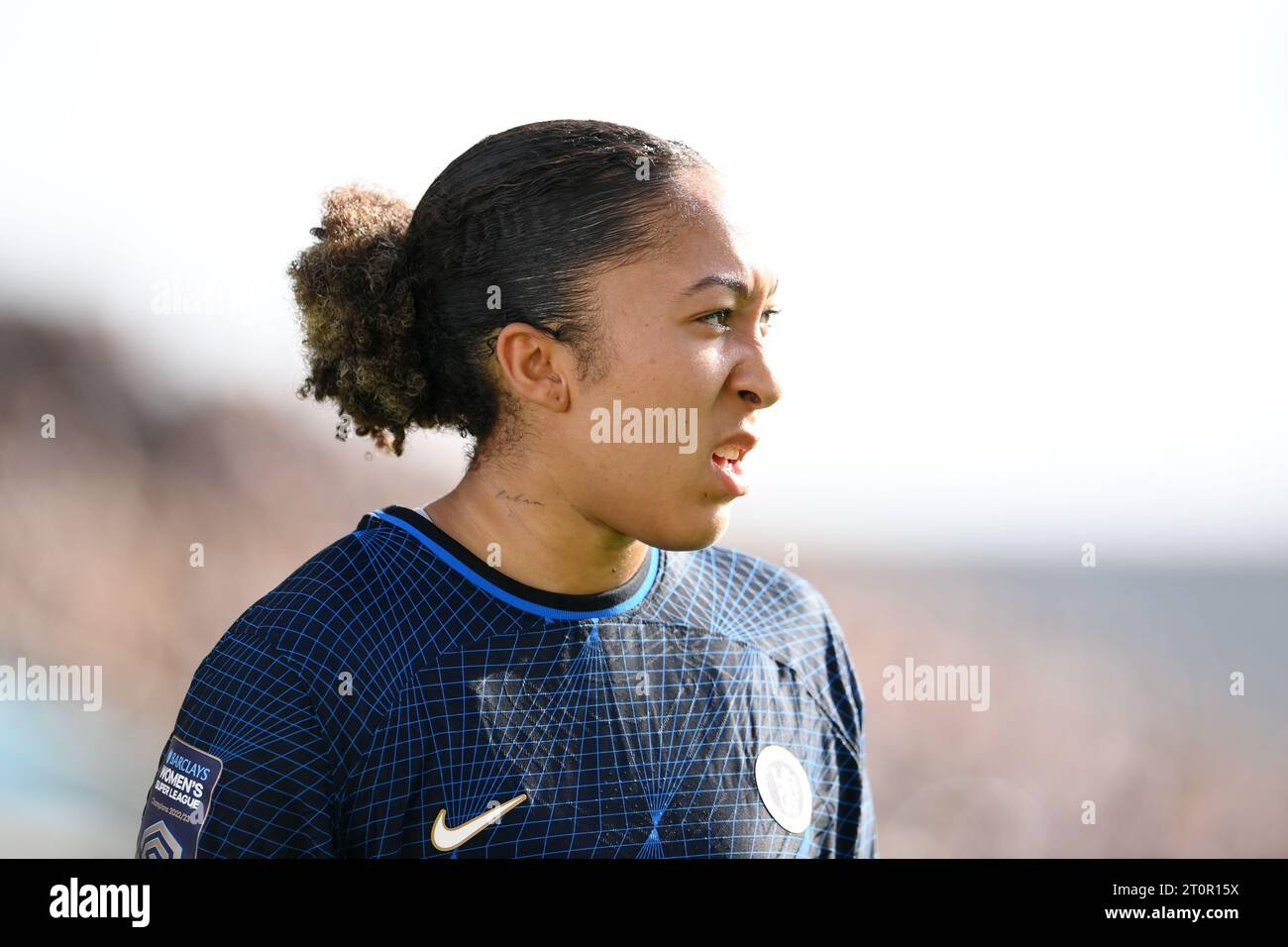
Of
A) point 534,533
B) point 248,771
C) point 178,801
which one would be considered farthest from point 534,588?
point 178,801

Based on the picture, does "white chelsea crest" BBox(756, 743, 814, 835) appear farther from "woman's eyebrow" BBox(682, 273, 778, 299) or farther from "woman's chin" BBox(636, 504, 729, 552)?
"woman's eyebrow" BBox(682, 273, 778, 299)

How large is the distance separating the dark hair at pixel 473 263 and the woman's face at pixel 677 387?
6cm

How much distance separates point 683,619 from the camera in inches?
106

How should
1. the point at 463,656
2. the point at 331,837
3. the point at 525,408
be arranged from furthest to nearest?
the point at 525,408 < the point at 463,656 < the point at 331,837

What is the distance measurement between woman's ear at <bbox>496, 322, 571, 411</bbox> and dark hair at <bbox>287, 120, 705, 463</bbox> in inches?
1.3

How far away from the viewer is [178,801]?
2.26m

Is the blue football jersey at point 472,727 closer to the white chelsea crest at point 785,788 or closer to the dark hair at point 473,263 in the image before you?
the white chelsea crest at point 785,788

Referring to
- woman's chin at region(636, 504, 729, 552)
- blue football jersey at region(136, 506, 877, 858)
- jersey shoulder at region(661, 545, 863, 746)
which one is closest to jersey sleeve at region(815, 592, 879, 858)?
jersey shoulder at region(661, 545, 863, 746)

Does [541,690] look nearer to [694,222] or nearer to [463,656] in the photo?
[463,656]

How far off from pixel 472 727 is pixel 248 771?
0.42 metres

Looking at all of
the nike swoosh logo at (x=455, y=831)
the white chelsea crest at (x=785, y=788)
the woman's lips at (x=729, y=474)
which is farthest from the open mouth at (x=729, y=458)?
the nike swoosh logo at (x=455, y=831)
